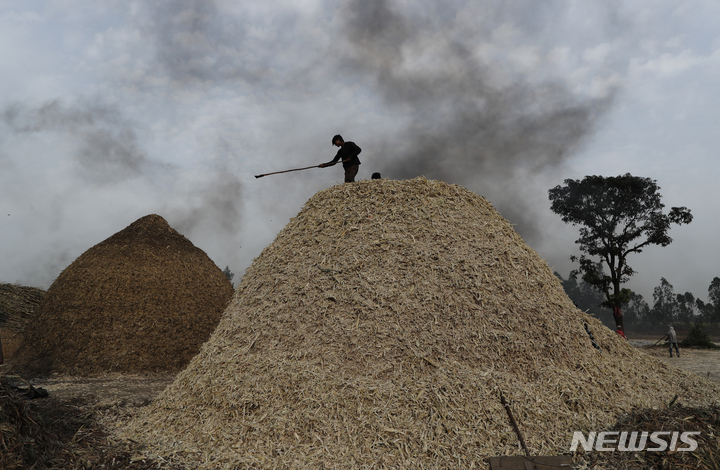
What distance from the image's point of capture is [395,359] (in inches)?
247

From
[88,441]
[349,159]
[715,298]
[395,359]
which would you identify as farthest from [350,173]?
[715,298]

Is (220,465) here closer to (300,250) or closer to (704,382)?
(300,250)

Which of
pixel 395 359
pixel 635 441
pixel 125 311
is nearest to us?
pixel 635 441

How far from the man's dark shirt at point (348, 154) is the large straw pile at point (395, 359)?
1506 mm

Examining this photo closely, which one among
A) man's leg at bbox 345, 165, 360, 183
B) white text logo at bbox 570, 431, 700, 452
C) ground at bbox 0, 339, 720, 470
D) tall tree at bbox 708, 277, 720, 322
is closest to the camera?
ground at bbox 0, 339, 720, 470

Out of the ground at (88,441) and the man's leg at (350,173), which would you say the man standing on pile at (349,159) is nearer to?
the man's leg at (350,173)

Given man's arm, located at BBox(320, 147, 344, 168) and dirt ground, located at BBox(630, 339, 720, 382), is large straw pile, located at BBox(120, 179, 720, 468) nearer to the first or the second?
man's arm, located at BBox(320, 147, 344, 168)

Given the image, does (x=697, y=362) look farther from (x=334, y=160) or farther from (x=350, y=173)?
(x=334, y=160)

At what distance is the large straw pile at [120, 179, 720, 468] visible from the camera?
5.63 meters

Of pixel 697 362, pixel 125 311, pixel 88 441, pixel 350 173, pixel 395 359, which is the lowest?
pixel 88 441

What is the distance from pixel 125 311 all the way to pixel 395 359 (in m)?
12.3

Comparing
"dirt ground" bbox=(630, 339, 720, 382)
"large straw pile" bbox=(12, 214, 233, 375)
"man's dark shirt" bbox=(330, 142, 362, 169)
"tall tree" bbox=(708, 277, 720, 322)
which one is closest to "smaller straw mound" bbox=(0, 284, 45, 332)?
"large straw pile" bbox=(12, 214, 233, 375)

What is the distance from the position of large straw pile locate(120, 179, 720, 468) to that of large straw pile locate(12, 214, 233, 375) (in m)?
7.60

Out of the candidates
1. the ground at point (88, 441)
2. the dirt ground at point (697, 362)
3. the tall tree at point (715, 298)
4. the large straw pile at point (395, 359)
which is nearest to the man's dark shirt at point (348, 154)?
the large straw pile at point (395, 359)
